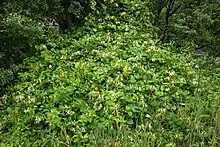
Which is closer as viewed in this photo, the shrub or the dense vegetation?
the dense vegetation

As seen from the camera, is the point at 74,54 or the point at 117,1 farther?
the point at 117,1

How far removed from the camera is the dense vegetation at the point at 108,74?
293 cm

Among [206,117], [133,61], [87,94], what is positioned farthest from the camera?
[133,61]

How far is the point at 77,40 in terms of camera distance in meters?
4.84

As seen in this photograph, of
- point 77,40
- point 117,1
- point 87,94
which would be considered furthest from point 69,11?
point 87,94

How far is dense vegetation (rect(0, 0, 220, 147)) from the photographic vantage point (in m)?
2.93

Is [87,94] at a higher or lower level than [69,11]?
lower

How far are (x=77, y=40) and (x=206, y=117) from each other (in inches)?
95.5

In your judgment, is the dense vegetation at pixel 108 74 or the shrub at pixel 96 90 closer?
the dense vegetation at pixel 108 74

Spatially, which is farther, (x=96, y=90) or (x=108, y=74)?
(x=108, y=74)

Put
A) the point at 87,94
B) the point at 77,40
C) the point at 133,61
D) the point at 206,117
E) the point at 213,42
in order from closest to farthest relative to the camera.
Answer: the point at 206,117, the point at 87,94, the point at 133,61, the point at 77,40, the point at 213,42

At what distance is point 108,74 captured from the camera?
144 inches

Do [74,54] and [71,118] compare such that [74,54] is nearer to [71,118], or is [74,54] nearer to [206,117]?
[71,118]

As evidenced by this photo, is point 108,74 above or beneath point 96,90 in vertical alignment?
above
